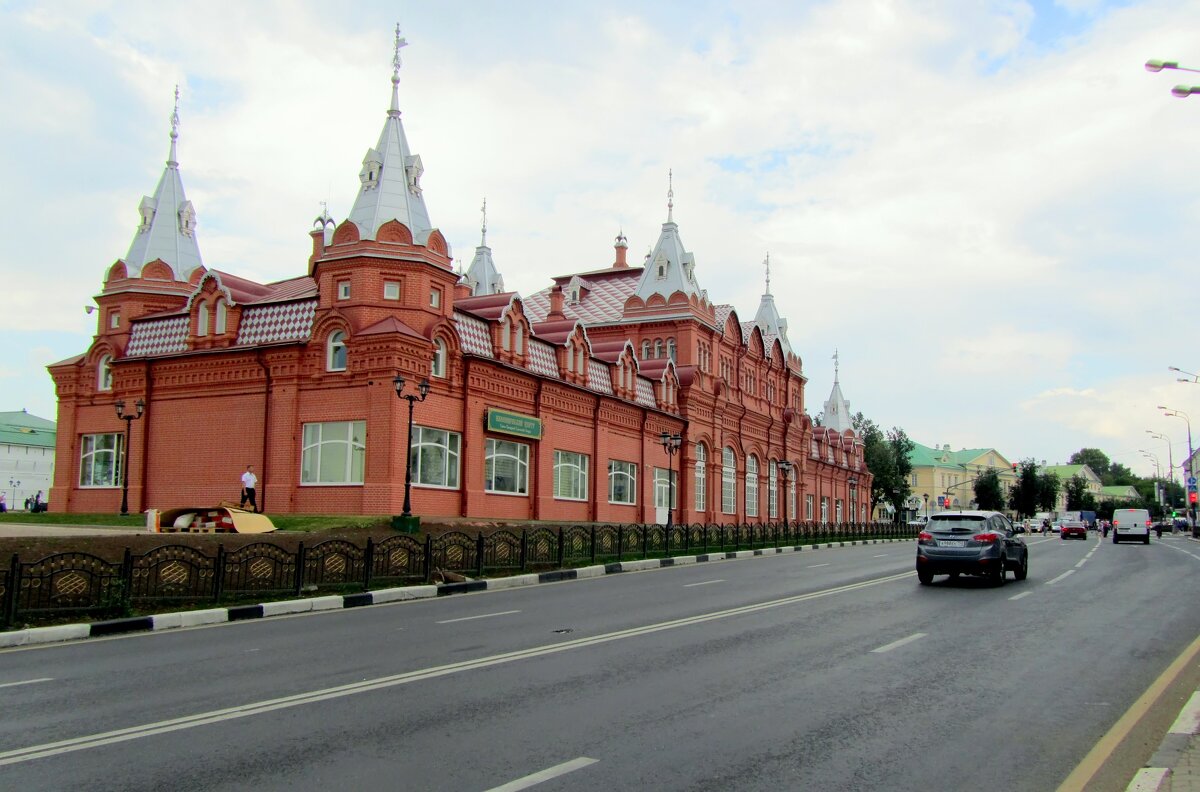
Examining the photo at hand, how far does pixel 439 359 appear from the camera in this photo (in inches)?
1152

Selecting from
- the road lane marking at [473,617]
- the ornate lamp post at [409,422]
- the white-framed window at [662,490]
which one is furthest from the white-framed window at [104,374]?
the road lane marking at [473,617]

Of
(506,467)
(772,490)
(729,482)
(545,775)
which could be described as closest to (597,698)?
(545,775)

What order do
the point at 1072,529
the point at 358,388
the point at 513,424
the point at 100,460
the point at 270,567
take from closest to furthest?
1. the point at 270,567
2. the point at 358,388
3. the point at 513,424
4. the point at 100,460
5. the point at 1072,529

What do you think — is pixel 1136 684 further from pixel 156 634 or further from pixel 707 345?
pixel 707 345

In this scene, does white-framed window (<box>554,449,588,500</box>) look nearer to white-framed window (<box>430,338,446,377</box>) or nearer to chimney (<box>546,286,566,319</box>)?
white-framed window (<box>430,338,446,377</box>)

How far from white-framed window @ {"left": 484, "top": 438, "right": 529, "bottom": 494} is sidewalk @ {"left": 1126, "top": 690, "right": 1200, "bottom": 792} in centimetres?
2525

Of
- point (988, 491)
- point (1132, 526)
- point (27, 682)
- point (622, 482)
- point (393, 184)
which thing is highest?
point (393, 184)

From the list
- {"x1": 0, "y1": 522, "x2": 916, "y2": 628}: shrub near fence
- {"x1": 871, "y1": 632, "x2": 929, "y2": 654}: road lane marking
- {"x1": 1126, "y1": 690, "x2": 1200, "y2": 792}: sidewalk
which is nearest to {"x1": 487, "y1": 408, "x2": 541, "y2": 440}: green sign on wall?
{"x1": 0, "y1": 522, "x2": 916, "y2": 628}: shrub near fence

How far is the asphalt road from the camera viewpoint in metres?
5.93

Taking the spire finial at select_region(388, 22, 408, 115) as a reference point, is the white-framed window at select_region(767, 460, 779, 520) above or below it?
below

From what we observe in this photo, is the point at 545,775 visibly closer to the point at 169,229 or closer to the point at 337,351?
the point at 337,351

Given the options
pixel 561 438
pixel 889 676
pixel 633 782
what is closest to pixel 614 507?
pixel 561 438

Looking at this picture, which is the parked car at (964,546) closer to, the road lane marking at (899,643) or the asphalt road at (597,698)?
the asphalt road at (597,698)

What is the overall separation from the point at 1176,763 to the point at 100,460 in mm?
34950
